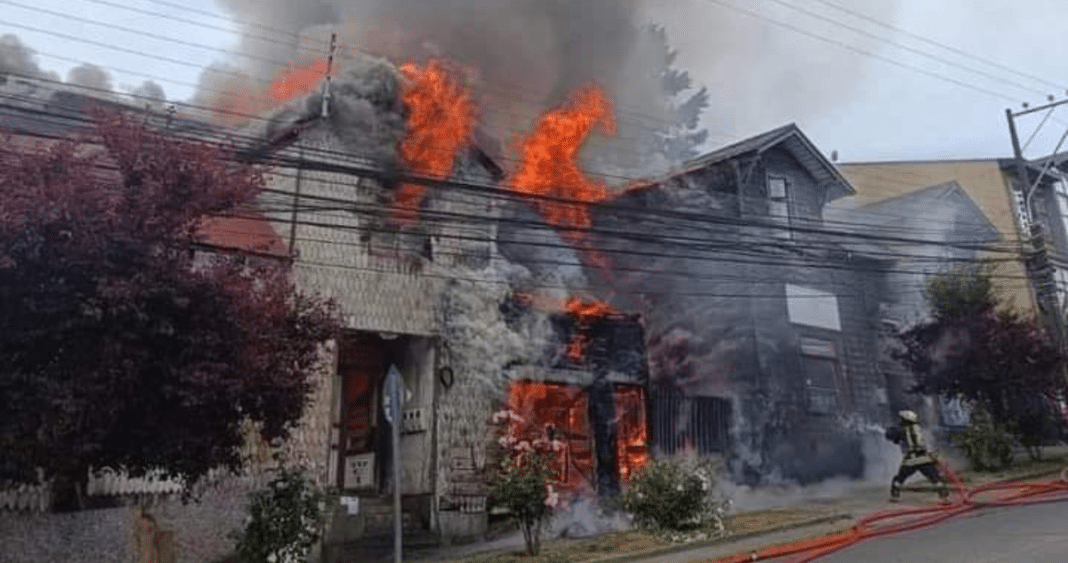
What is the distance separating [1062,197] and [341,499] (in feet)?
95.5

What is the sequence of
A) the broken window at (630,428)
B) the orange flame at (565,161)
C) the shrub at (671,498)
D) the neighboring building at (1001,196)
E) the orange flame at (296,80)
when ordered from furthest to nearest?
1. the neighboring building at (1001,196)
2. the orange flame at (565,161)
3. the orange flame at (296,80)
4. the broken window at (630,428)
5. the shrub at (671,498)

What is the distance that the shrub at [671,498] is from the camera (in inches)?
422

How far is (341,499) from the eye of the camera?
12148mm

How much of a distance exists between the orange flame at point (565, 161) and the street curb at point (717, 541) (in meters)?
7.64

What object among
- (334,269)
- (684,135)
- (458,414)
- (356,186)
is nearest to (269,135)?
(356,186)

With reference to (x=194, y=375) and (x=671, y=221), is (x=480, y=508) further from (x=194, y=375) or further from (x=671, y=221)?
(x=671, y=221)

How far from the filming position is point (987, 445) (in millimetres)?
17750

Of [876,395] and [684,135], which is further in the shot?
[684,135]

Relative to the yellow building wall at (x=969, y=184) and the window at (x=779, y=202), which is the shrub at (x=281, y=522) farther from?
the yellow building wall at (x=969, y=184)

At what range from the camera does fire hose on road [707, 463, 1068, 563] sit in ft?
Answer: 32.0

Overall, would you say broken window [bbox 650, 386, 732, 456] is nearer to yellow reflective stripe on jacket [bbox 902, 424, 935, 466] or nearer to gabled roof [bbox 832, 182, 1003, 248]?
yellow reflective stripe on jacket [bbox 902, 424, 935, 466]

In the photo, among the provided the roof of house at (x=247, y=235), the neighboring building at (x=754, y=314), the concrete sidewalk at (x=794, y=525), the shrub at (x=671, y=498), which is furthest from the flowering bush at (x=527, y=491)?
the neighboring building at (x=754, y=314)

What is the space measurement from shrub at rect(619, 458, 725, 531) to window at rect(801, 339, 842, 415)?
954 centimetres

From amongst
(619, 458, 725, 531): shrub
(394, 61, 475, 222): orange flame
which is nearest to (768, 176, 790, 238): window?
(394, 61, 475, 222): orange flame
